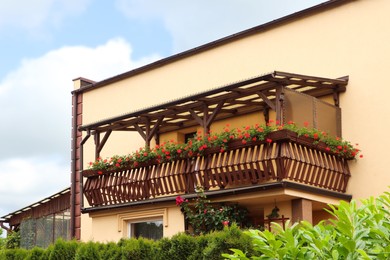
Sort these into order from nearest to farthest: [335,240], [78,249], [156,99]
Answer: [335,240], [78,249], [156,99]

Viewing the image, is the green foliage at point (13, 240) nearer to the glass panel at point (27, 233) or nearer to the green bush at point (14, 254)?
the glass panel at point (27, 233)

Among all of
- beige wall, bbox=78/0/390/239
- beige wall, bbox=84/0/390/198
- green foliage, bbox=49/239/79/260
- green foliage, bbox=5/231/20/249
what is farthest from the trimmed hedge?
green foliage, bbox=5/231/20/249

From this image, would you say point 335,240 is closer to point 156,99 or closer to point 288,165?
point 288,165

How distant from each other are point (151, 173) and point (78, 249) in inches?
155

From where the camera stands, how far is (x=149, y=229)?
693 inches

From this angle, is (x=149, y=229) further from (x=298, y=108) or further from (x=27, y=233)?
(x=27, y=233)

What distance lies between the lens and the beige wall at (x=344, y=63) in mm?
15305

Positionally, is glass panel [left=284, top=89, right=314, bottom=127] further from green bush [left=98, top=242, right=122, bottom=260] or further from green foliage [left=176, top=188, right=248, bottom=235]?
green bush [left=98, top=242, right=122, bottom=260]

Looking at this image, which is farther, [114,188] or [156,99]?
[156,99]

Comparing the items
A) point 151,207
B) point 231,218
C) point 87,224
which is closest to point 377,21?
point 231,218

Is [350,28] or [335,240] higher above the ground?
[350,28]

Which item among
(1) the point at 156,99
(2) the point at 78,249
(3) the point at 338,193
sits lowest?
(2) the point at 78,249

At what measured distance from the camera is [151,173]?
54.8ft

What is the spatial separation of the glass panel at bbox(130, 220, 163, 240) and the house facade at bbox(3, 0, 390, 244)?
0.03m
